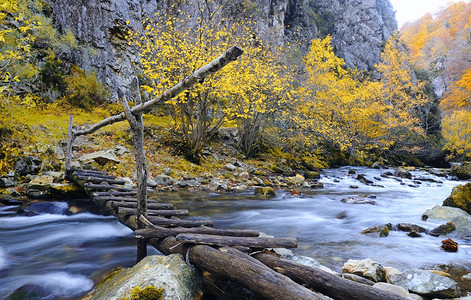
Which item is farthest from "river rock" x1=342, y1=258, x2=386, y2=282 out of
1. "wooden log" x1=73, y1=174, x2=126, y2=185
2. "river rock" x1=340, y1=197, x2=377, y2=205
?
"wooden log" x1=73, y1=174, x2=126, y2=185

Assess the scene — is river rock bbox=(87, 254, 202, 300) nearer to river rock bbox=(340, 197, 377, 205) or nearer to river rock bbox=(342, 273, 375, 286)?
river rock bbox=(342, 273, 375, 286)

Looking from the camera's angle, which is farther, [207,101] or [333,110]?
[333,110]

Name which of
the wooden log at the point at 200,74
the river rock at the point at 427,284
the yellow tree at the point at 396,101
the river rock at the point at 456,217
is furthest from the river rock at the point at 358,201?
the yellow tree at the point at 396,101

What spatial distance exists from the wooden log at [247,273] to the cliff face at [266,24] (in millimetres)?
13573

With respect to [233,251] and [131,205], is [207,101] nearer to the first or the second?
[131,205]

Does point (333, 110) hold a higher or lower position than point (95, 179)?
higher

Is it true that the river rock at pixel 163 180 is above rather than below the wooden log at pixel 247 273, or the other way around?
above

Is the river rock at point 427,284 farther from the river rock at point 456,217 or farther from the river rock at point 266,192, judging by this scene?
the river rock at point 266,192

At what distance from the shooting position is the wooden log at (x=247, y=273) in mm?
2291

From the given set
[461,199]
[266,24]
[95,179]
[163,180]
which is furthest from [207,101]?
[266,24]

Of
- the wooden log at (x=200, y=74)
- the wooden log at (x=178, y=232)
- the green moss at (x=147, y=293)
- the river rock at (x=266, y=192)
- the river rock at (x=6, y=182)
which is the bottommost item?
the river rock at (x=266, y=192)

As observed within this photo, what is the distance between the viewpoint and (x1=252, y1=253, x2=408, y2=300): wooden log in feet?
7.47

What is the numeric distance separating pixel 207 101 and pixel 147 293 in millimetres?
11170

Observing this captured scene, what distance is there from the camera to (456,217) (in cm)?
664
